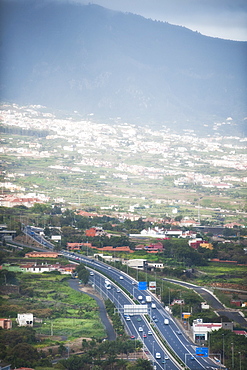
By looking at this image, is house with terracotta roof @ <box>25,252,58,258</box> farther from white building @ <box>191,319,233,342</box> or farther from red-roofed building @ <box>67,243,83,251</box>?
white building @ <box>191,319,233,342</box>

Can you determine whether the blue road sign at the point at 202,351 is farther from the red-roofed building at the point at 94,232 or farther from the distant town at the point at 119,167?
the distant town at the point at 119,167

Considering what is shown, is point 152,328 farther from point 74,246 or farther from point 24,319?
point 74,246

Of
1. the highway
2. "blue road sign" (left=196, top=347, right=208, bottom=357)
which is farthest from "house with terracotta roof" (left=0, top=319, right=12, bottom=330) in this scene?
"blue road sign" (left=196, top=347, right=208, bottom=357)

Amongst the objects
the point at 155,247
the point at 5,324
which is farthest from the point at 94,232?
the point at 5,324

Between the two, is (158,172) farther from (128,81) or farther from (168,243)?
(128,81)

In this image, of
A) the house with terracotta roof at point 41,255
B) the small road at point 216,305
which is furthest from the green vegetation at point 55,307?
the house with terracotta roof at point 41,255

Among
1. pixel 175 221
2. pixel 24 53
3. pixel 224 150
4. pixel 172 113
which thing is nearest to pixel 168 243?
pixel 175 221
